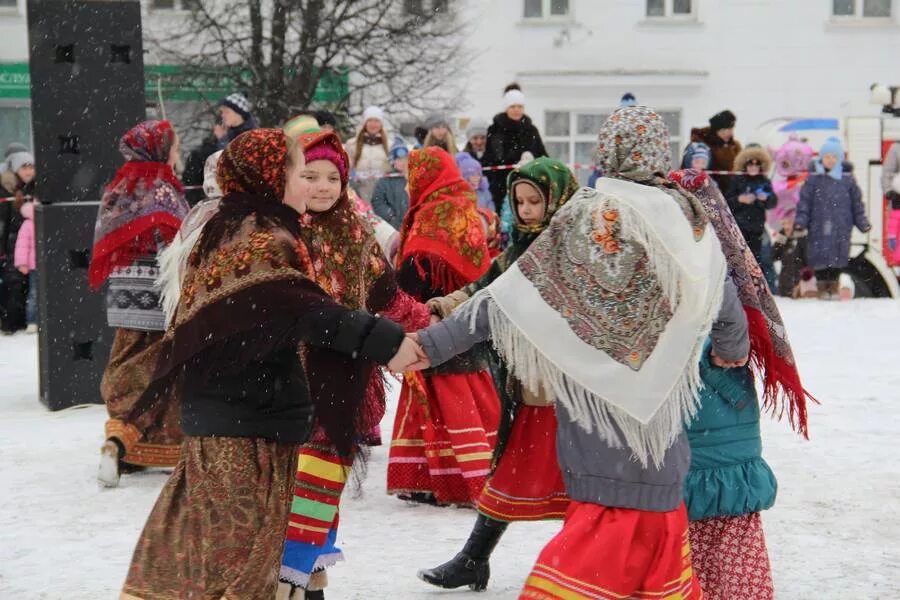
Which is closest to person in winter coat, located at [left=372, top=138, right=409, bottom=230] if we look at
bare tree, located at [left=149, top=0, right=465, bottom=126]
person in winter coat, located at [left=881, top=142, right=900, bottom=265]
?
person in winter coat, located at [left=881, top=142, right=900, bottom=265]

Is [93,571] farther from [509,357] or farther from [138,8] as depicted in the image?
[138,8]

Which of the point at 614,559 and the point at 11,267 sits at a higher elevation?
the point at 614,559

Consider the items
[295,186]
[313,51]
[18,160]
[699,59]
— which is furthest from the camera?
[699,59]

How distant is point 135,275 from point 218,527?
12.6ft

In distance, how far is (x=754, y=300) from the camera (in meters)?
4.41

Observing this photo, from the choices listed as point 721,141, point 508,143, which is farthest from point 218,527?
point 721,141

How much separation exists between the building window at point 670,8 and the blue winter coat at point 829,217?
10877 mm

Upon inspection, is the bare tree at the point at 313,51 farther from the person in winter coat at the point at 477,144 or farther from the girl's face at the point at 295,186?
the girl's face at the point at 295,186

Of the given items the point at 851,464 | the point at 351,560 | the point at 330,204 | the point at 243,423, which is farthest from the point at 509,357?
the point at 851,464

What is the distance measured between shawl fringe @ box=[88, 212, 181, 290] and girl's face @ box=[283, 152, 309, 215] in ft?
11.2

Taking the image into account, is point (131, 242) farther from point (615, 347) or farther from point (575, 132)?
point (575, 132)

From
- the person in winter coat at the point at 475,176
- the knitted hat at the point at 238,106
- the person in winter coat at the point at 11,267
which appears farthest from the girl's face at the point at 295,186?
the person in winter coat at the point at 11,267

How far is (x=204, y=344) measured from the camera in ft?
12.1

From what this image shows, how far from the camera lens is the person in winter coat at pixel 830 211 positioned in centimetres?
1491
